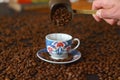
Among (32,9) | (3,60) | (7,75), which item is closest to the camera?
(7,75)

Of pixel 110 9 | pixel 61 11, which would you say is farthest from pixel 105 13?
pixel 61 11

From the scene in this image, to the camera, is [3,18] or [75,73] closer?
[75,73]

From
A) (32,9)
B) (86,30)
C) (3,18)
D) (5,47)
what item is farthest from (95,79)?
(32,9)

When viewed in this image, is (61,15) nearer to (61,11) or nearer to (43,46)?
(61,11)

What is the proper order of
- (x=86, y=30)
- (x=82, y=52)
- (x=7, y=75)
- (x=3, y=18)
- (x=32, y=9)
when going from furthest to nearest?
1. (x=32, y=9)
2. (x=3, y=18)
3. (x=86, y=30)
4. (x=82, y=52)
5. (x=7, y=75)

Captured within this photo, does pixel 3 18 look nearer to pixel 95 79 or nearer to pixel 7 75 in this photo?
pixel 7 75

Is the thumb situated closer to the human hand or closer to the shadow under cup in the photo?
the human hand

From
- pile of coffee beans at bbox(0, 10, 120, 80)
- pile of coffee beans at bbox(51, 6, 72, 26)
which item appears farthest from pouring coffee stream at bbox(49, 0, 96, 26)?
pile of coffee beans at bbox(0, 10, 120, 80)

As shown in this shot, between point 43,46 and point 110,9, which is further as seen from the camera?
point 43,46
